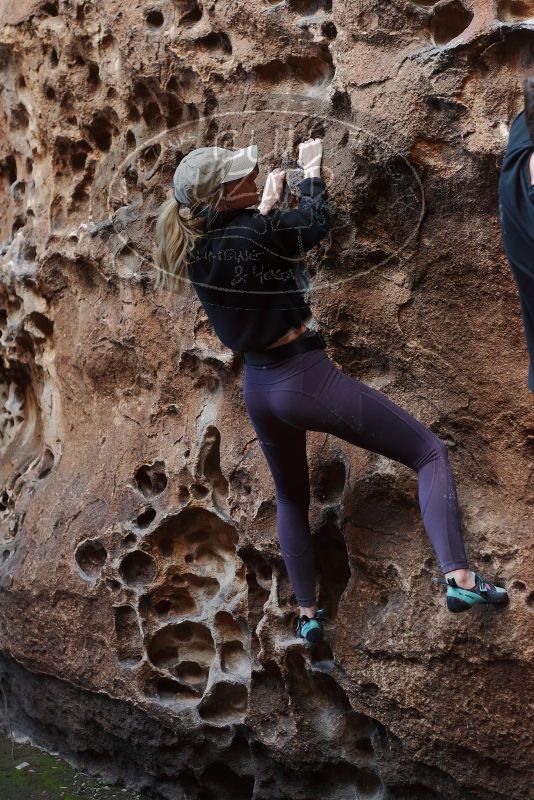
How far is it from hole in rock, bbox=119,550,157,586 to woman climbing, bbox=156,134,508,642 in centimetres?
92

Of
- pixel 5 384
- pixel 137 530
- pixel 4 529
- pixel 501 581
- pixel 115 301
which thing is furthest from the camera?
pixel 5 384

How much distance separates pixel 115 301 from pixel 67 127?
72 cm

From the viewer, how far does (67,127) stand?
4105 mm

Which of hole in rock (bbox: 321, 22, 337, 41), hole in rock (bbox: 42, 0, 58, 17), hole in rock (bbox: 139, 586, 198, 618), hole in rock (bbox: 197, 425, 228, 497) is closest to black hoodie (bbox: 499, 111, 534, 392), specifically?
hole in rock (bbox: 321, 22, 337, 41)

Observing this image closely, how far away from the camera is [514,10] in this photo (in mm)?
2814

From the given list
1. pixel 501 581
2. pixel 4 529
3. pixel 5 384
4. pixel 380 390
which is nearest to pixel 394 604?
pixel 501 581

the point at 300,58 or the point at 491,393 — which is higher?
the point at 300,58

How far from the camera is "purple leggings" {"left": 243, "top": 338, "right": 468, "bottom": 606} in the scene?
274 cm

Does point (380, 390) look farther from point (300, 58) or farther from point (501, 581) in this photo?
point (300, 58)

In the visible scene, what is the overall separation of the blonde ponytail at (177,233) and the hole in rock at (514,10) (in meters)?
0.86

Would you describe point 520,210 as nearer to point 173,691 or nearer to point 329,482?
point 329,482

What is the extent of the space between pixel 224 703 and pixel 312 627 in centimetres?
68

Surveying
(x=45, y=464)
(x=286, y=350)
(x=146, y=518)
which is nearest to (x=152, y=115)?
(x=286, y=350)

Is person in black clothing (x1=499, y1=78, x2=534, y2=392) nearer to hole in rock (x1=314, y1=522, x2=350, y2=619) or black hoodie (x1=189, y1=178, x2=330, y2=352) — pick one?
black hoodie (x1=189, y1=178, x2=330, y2=352)
